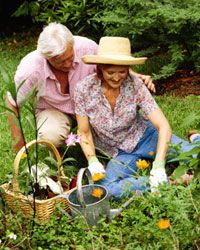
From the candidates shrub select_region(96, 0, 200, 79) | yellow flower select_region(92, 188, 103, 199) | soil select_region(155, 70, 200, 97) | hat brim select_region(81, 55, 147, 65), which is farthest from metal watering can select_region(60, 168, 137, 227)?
soil select_region(155, 70, 200, 97)

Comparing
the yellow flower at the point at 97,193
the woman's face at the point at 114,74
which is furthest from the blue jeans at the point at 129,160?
the woman's face at the point at 114,74

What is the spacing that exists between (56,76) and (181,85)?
6.20 ft

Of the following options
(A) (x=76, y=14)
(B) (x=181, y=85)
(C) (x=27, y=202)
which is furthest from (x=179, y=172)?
(A) (x=76, y=14)

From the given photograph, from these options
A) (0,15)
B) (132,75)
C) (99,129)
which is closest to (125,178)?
(99,129)

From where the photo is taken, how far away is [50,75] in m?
3.67

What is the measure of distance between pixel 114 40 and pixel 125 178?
868 millimetres

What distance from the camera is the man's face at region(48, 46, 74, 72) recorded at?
3.43 metres

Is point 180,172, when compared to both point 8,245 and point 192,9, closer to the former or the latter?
point 8,245

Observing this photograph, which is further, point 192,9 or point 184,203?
point 192,9

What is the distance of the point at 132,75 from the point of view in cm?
358

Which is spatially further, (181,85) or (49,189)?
(181,85)

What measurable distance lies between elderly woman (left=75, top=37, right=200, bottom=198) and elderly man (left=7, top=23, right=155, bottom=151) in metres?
0.16

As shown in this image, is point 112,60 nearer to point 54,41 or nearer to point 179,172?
point 54,41

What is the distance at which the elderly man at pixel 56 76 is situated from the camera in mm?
3412
